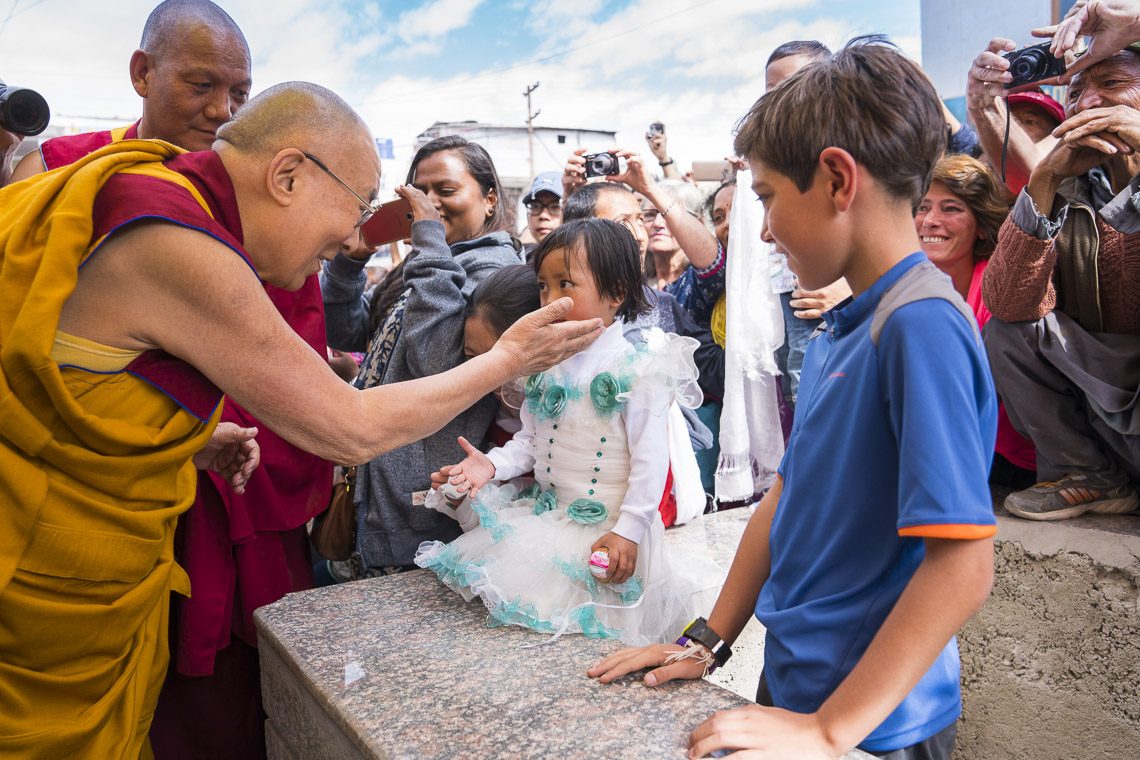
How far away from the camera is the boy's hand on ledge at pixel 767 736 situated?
106 cm

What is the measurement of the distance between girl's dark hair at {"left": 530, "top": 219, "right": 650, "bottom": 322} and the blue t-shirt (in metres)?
0.85

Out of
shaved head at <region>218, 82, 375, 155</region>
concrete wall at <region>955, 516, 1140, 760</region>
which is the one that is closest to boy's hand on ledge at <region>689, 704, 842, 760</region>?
shaved head at <region>218, 82, 375, 155</region>

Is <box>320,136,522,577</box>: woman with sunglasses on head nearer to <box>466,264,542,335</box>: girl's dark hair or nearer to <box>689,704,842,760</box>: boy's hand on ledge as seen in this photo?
<box>466,264,542,335</box>: girl's dark hair

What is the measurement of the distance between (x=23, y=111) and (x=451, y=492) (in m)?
1.66

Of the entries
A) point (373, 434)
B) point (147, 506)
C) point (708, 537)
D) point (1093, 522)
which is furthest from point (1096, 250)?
point (147, 506)

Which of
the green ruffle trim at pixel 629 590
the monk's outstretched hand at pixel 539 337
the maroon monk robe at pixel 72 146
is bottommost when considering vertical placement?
the green ruffle trim at pixel 629 590

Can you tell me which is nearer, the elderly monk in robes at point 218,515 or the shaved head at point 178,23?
the elderly monk in robes at point 218,515

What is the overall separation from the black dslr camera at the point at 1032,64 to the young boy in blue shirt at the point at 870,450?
6.05ft

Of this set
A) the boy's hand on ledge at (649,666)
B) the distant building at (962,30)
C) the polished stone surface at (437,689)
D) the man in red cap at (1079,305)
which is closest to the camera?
the polished stone surface at (437,689)

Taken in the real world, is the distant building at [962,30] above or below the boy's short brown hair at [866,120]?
above

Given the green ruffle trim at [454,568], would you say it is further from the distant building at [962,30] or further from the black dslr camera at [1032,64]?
the distant building at [962,30]

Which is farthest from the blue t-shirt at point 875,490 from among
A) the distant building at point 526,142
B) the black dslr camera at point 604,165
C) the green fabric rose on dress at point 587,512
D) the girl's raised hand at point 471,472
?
the distant building at point 526,142

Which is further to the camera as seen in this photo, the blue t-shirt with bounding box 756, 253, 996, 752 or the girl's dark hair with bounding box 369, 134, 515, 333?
the girl's dark hair with bounding box 369, 134, 515, 333

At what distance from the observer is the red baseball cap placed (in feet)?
9.61
